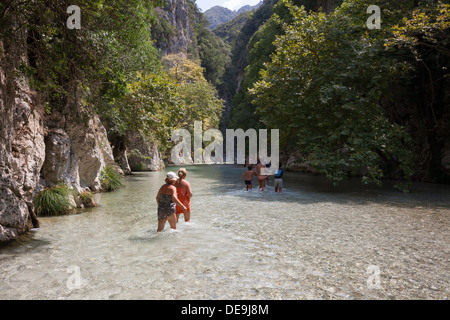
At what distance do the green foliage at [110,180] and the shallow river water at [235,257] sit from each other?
5.25 m

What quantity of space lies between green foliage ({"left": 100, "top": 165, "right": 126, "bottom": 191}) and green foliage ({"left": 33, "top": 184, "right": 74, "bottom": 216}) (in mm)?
4986

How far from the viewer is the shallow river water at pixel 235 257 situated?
13.5ft

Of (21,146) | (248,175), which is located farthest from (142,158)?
(21,146)

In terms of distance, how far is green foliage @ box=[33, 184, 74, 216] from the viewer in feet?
29.4

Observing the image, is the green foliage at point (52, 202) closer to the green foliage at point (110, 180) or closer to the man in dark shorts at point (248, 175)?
the green foliage at point (110, 180)

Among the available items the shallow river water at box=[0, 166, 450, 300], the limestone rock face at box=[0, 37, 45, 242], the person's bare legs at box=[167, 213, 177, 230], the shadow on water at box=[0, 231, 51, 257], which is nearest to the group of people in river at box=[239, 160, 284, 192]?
the shallow river water at box=[0, 166, 450, 300]

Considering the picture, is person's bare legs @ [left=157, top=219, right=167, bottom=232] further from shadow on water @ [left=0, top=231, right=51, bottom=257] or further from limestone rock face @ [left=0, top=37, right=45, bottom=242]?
limestone rock face @ [left=0, top=37, right=45, bottom=242]

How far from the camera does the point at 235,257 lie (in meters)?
5.55

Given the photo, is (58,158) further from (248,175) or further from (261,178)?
(261,178)

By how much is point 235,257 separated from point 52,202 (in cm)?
668
